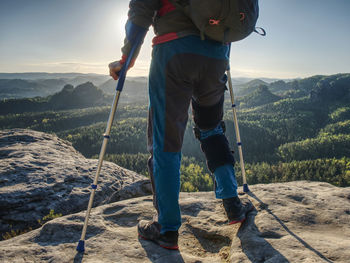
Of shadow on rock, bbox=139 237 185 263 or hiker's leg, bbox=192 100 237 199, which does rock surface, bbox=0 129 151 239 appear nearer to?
shadow on rock, bbox=139 237 185 263

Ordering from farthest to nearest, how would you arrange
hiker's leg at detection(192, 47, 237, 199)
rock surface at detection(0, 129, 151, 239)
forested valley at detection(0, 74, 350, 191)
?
forested valley at detection(0, 74, 350, 191) → rock surface at detection(0, 129, 151, 239) → hiker's leg at detection(192, 47, 237, 199)

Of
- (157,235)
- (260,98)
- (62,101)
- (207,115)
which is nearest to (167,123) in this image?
(207,115)

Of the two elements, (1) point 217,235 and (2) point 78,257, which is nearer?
(2) point 78,257

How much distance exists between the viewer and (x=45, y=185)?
20.3 feet

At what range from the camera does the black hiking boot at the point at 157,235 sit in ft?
10.1

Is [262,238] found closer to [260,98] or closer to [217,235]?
[217,235]

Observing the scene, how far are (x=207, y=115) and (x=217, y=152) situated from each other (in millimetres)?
572

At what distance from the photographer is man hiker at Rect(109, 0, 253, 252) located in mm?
2734

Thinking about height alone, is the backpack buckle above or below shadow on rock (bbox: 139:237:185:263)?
above

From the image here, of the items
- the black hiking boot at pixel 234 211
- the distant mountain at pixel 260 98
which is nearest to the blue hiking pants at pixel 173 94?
the black hiking boot at pixel 234 211

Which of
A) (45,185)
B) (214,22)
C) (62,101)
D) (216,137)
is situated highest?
(62,101)

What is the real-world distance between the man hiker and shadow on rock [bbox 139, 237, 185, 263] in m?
0.07

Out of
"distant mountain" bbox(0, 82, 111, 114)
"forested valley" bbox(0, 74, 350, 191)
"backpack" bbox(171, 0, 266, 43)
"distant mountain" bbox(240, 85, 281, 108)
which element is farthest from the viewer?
"distant mountain" bbox(240, 85, 281, 108)

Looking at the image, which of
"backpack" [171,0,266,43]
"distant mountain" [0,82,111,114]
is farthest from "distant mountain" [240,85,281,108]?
"backpack" [171,0,266,43]
